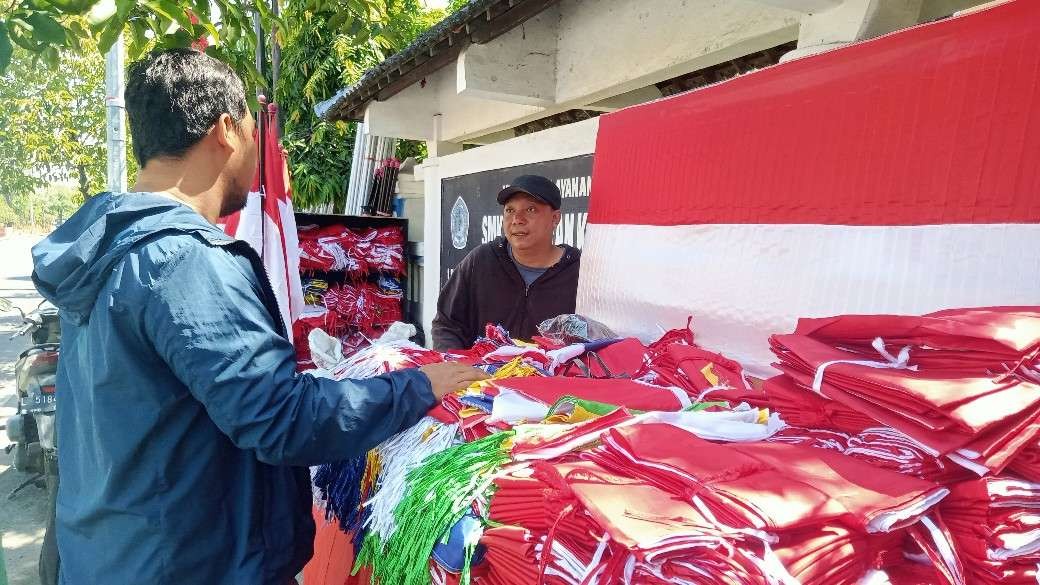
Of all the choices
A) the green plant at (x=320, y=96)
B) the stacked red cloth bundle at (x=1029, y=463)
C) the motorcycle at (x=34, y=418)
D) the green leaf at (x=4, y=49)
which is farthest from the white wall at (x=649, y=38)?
the green plant at (x=320, y=96)

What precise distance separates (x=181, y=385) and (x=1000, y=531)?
1.30 meters

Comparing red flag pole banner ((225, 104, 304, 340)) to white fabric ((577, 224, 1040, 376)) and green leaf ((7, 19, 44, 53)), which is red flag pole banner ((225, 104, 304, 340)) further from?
white fabric ((577, 224, 1040, 376))

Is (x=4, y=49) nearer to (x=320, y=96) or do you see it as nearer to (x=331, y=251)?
(x=331, y=251)

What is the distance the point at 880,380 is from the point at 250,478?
1135mm

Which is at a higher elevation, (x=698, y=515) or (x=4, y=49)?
(x=4, y=49)

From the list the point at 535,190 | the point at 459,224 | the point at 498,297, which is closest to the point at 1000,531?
the point at 535,190

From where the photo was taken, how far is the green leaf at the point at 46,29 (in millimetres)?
2070

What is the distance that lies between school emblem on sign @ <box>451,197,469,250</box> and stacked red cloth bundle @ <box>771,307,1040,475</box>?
4.31 metres

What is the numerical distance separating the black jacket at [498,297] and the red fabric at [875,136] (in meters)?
0.83

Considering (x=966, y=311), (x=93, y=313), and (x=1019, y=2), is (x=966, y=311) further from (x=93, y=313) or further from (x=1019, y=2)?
(x=93, y=313)

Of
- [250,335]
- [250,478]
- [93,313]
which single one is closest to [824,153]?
[250,335]

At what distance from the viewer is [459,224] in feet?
17.8

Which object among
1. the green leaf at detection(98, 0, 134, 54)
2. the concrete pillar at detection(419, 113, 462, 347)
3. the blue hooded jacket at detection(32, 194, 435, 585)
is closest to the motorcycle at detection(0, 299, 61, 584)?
the concrete pillar at detection(419, 113, 462, 347)

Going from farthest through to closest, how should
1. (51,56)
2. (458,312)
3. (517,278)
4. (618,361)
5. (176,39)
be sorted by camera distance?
(458,312) < (517,278) < (51,56) < (176,39) < (618,361)
